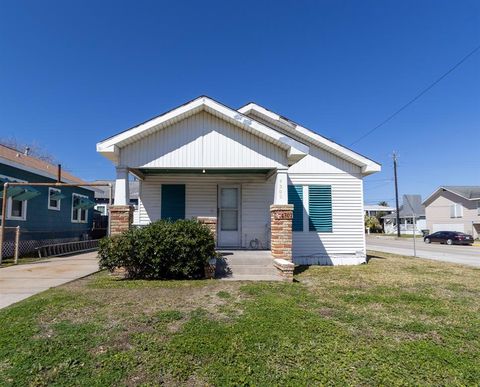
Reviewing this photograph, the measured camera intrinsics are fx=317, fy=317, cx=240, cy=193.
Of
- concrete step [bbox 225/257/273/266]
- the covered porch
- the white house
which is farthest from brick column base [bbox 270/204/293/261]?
the covered porch

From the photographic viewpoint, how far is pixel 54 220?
1602 centimetres

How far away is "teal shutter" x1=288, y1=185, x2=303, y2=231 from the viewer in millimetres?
10547

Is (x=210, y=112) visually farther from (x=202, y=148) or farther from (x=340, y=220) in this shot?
(x=340, y=220)

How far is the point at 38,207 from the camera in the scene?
14625 millimetres

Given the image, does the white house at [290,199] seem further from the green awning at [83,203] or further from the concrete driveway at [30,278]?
the green awning at [83,203]

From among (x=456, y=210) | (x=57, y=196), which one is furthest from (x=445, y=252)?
(x=456, y=210)

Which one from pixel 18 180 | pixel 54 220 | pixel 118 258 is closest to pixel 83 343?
pixel 118 258

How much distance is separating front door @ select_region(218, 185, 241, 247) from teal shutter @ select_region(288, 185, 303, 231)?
1.78 m

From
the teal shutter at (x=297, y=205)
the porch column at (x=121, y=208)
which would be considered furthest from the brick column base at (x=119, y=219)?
the teal shutter at (x=297, y=205)

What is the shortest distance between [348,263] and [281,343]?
7.60 meters

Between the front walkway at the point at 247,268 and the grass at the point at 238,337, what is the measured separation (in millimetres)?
1087

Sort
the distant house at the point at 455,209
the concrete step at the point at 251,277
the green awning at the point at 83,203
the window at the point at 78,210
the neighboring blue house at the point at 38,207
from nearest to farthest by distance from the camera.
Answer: the concrete step at the point at 251,277
the neighboring blue house at the point at 38,207
the window at the point at 78,210
the green awning at the point at 83,203
the distant house at the point at 455,209

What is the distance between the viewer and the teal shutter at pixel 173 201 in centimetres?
1034

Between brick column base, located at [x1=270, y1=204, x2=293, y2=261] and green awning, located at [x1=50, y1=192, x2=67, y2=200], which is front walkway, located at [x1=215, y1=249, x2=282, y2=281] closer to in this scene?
brick column base, located at [x1=270, y1=204, x2=293, y2=261]
